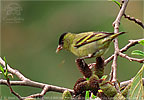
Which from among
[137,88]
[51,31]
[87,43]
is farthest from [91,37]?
[51,31]

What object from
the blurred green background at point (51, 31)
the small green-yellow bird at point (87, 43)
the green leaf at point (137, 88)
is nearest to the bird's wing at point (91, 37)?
the small green-yellow bird at point (87, 43)

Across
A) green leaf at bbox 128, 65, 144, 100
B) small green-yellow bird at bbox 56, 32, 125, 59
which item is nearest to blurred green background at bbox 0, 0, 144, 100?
small green-yellow bird at bbox 56, 32, 125, 59

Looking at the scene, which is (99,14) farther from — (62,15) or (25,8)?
(25,8)

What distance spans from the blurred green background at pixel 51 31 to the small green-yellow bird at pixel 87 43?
88.3 inches

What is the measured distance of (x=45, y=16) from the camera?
4809 millimetres

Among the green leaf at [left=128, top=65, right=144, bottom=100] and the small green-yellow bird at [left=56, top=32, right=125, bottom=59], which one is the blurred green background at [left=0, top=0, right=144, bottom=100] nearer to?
the small green-yellow bird at [left=56, top=32, right=125, bottom=59]

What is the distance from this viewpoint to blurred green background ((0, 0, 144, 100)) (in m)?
3.86

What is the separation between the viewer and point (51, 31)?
4.55 meters

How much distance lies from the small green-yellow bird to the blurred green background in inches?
88.3

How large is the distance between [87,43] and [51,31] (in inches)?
130

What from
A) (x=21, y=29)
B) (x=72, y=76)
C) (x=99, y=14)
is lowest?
(x=72, y=76)

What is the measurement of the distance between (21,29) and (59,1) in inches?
32.6

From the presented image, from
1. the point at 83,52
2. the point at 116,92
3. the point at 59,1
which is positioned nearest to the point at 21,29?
the point at 59,1

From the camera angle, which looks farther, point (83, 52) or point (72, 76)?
point (72, 76)
